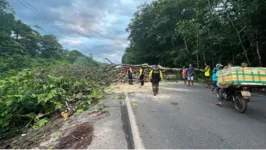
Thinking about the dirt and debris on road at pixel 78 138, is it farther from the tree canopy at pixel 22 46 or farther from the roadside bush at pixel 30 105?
the tree canopy at pixel 22 46

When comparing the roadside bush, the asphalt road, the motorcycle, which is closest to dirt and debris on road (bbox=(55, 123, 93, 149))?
the asphalt road

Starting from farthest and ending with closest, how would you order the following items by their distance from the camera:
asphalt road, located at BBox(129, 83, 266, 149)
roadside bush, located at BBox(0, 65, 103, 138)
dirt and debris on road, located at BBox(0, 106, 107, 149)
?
roadside bush, located at BBox(0, 65, 103, 138) < dirt and debris on road, located at BBox(0, 106, 107, 149) < asphalt road, located at BBox(129, 83, 266, 149)

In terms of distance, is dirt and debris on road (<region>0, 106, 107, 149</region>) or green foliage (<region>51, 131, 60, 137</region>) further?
green foliage (<region>51, 131, 60, 137</region>)

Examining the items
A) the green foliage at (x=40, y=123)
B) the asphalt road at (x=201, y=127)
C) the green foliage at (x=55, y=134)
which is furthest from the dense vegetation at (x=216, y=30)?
the green foliage at (x=40, y=123)

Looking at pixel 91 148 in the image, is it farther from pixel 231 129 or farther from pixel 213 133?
pixel 231 129

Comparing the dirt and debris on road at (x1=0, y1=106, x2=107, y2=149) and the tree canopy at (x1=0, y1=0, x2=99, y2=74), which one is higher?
the tree canopy at (x1=0, y1=0, x2=99, y2=74)

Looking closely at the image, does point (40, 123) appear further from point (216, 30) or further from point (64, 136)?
point (216, 30)

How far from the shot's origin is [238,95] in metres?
6.10

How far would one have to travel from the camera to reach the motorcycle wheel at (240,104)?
5676 mm

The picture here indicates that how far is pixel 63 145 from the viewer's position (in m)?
3.72

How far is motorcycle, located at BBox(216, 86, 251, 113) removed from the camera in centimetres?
559

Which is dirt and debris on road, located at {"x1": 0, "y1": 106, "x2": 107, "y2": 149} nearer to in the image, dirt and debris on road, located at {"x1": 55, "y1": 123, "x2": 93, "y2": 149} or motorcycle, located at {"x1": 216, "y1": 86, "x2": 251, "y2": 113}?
dirt and debris on road, located at {"x1": 55, "y1": 123, "x2": 93, "y2": 149}

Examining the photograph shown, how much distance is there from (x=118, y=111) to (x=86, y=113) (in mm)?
1171

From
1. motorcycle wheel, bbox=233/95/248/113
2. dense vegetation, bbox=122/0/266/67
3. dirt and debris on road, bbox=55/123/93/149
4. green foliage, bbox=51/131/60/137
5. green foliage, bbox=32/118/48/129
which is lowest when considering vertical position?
green foliage, bbox=32/118/48/129
